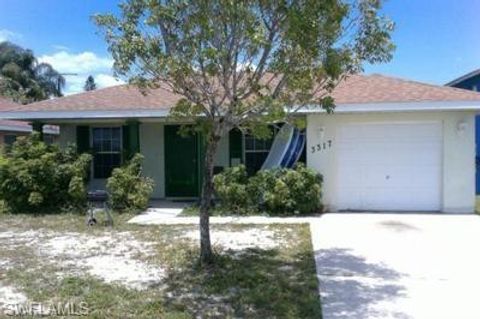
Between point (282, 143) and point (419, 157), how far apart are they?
345 cm

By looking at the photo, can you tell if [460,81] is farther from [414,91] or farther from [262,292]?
[262,292]

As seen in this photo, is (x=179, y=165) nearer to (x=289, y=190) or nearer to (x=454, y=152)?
(x=289, y=190)

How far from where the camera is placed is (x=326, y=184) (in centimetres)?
1220

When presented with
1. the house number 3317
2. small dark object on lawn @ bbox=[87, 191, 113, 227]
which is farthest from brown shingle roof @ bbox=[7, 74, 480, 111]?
small dark object on lawn @ bbox=[87, 191, 113, 227]

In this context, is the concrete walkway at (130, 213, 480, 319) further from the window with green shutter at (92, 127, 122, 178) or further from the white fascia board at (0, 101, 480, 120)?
the window with green shutter at (92, 127, 122, 178)

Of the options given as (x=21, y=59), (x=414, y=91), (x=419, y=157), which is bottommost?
(x=419, y=157)

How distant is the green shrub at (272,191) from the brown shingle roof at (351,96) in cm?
207

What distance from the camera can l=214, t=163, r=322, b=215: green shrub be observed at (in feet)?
37.4

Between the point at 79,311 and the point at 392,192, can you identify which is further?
the point at 392,192

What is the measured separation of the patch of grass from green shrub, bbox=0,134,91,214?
389 cm

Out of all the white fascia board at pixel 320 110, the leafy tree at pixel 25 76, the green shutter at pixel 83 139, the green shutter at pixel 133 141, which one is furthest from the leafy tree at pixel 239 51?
the leafy tree at pixel 25 76

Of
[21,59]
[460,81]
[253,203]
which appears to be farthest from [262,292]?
[21,59]

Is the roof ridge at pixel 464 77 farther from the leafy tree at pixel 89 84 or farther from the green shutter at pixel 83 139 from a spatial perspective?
the leafy tree at pixel 89 84

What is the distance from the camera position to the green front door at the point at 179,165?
14547 millimetres
